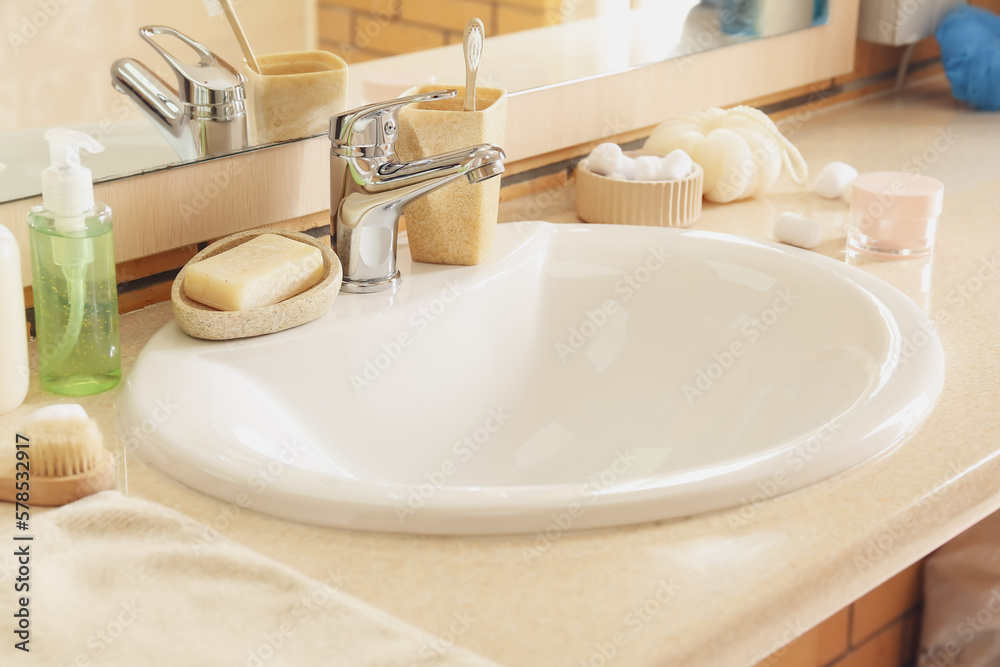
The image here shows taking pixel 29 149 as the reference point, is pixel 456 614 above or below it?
below

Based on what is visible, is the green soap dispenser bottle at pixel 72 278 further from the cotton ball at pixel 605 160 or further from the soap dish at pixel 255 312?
the cotton ball at pixel 605 160

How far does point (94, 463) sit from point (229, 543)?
11cm

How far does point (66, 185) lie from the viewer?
73 cm

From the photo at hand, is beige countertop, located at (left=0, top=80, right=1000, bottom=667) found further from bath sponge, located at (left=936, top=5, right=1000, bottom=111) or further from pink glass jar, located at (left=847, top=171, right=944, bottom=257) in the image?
bath sponge, located at (left=936, top=5, right=1000, bottom=111)

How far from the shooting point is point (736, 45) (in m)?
1.41

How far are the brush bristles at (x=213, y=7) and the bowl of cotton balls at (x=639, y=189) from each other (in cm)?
42

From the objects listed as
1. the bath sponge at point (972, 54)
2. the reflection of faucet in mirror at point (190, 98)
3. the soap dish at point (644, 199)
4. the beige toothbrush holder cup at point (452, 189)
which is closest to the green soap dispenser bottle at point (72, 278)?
the reflection of faucet in mirror at point (190, 98)

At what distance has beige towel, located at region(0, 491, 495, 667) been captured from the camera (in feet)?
1.70

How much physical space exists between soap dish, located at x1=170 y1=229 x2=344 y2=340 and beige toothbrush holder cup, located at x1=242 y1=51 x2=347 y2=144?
0.45ft

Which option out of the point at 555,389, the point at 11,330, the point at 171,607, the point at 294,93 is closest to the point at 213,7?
the point at 294,93

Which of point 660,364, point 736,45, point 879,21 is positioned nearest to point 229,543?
point 660,364

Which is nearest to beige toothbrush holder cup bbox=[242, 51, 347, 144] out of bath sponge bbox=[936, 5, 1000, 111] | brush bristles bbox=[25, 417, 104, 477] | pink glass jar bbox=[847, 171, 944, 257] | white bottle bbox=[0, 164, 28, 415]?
white bottle bbox=[0, 164, 28, 415]

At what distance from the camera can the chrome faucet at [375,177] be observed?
871 millimetres

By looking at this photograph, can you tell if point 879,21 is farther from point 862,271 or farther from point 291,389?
point 291,389
